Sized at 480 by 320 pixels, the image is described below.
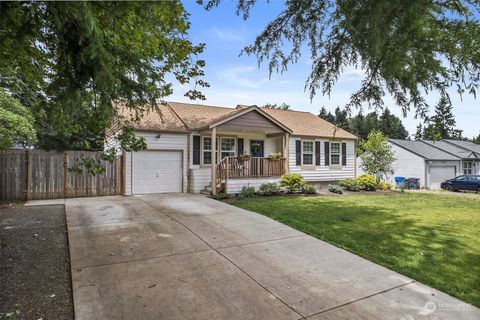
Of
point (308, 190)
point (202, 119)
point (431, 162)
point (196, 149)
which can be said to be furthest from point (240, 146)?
point (431, 162)

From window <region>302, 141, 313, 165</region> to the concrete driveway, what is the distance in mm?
9808

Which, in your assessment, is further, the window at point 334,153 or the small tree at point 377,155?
the small tree at point 377,155

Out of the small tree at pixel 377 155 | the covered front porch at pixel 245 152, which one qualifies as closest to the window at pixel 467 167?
Result: the small tree at pixel 377 155

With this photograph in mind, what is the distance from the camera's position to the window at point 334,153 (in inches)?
677

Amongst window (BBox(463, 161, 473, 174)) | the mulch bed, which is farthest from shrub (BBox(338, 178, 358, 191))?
window (BBox(463, 161, 473, 174))

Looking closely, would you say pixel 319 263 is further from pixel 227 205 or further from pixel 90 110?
pixel 227 205

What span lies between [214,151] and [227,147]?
2.30m

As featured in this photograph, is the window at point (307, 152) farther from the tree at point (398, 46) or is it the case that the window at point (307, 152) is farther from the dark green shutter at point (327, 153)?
the tree at point (398, 46)

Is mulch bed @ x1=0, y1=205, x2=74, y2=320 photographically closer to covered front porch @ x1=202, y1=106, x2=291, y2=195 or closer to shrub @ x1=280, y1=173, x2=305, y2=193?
covered front porch @ x1=202, y1=106, x2=291, y2=195

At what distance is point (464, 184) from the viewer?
2094 centimetres

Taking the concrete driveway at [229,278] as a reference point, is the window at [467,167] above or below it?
above

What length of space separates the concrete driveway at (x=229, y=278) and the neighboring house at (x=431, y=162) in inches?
858

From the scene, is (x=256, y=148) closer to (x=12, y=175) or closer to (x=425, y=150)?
(x=12, y=175)

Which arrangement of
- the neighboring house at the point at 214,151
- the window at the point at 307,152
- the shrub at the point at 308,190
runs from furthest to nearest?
1. the window at the point at 307,152
2. the shrub at the point at 308,190
3. the neighboring house at the point at 214,151
